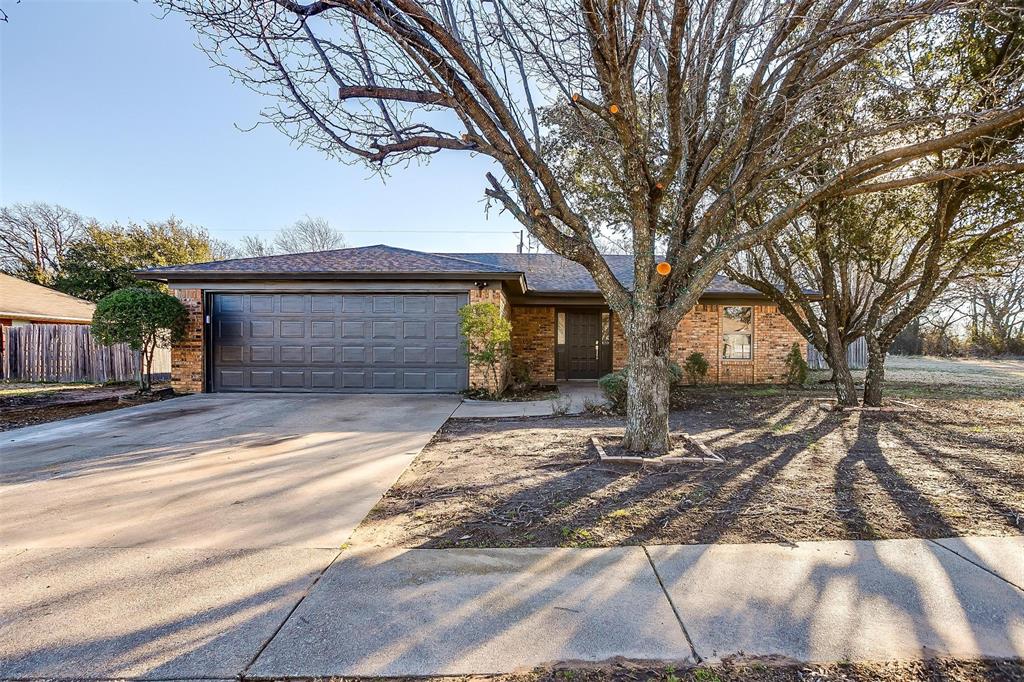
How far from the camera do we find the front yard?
2783 millimetres

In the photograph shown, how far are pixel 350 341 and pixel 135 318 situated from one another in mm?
3840

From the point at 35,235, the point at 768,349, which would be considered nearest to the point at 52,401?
the point at 768,349

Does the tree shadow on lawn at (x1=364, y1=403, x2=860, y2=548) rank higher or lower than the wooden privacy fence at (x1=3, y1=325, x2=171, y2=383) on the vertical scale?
lower

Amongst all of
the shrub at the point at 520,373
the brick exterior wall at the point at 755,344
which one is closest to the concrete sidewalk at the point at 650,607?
the shrub at the point at 520,373

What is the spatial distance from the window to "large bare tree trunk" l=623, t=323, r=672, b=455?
8457 millimetres

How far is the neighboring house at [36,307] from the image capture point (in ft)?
41.9

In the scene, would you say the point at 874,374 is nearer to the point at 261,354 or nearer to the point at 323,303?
the point at 323,303

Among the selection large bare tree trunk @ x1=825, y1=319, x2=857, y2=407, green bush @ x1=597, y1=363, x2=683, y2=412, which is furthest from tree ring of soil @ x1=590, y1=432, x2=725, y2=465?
large bare tree trunk @ x1=825, y1=319, x2=857, y2=407

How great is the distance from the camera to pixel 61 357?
1177 centimetres

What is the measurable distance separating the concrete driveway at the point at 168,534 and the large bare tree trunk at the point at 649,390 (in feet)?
7.81

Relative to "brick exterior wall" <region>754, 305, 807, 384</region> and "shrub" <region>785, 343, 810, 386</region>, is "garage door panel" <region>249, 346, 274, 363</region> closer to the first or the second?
"brick exterior wall" <region>754, 305, 807, 384</region>

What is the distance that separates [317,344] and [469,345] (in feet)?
10.9

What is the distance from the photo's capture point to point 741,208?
4949mm

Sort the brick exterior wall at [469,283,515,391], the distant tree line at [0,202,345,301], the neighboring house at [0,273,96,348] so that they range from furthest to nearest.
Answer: the distant tree line at [0,202,345,301]
the neighboring house at [0,273,96,348]
the brick exterior wall at [469,283,515,391]
